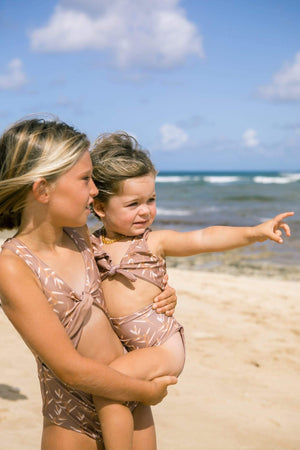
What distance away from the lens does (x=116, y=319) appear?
2.43 metres

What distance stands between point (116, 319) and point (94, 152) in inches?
33.0

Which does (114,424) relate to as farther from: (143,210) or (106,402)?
(143,210)

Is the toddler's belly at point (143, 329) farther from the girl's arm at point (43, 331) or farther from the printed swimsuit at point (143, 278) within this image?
the girl's arm at point (43, 331)

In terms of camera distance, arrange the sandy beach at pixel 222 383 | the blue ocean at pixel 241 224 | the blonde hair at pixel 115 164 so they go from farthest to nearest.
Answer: the blue ocean at pixel 241 224 → the sandy beach at pixel 222 383 → the blonde hair at pixel 115 164

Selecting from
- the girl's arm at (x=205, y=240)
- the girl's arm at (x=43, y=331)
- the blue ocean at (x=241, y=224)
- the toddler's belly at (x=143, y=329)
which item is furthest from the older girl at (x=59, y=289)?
the blue ocean at (x=241, y=224)

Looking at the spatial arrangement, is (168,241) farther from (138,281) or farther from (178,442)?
(178,442)

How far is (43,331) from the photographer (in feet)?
6.22

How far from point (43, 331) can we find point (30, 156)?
2.18 ft

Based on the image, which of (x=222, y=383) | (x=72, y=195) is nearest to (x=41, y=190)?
(x=72, y=195)

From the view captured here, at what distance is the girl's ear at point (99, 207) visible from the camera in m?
2.65

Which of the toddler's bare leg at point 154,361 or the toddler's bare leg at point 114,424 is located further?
the toddler's bare leg at point 154,361

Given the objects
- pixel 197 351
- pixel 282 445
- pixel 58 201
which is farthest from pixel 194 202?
pixel 58 201

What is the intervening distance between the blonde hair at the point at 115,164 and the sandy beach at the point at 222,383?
2058 millimetres

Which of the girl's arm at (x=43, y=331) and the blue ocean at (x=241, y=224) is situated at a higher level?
the girl's arm at (x=43, y=331)
